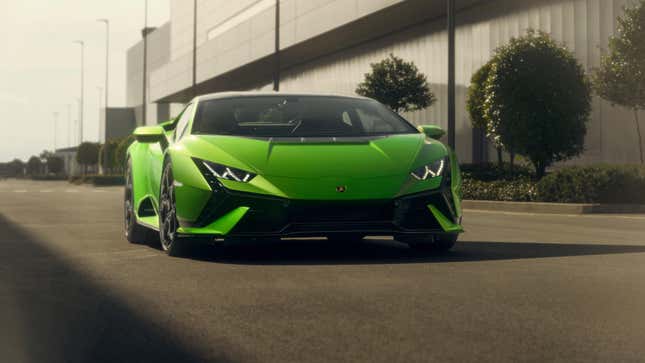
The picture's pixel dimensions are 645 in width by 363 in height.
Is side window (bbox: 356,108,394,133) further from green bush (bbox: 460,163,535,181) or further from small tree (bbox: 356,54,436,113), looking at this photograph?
small tree (bbox: 356,54,436,113)

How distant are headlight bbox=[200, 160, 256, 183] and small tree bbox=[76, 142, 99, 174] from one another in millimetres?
97888

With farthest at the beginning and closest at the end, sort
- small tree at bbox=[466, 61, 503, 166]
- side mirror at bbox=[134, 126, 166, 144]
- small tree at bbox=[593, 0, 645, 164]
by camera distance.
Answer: small tree at bbox=[466, 61, 503, 166]
small tree at bbox=[593, 0, 645, 164]
side mirror at bbox=[134, 126, 166, 144]

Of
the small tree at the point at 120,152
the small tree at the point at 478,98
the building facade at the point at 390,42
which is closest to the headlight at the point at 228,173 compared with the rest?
the building facade at the point at 390,42

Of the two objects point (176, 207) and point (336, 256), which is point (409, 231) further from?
point (176, 207)

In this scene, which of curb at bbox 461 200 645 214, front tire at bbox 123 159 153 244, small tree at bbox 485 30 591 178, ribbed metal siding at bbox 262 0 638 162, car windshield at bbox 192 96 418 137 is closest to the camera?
car windshield at bbox 192 96 418 137

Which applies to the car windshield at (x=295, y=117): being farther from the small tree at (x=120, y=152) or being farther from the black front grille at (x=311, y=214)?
the small tree at (x=120, y=152)

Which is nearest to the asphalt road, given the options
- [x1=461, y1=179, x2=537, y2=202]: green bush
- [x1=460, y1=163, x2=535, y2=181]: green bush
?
[x1=461, y1=179, x2=537, y2=202]: green bush

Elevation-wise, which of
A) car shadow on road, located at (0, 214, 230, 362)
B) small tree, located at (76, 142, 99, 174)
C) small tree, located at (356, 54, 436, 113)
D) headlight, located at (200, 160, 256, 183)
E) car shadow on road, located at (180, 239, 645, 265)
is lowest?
car shadow on road, located at (0, 214, 230, 362)

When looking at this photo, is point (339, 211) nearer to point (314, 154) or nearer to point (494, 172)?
point (314, 154)

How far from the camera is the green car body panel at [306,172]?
7.33m

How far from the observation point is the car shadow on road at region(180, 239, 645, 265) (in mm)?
7691

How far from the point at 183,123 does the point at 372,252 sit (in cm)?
193

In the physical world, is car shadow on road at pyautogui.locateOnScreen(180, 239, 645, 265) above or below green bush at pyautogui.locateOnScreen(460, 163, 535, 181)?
below

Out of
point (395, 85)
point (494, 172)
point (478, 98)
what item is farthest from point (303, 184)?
point (395, 85)
